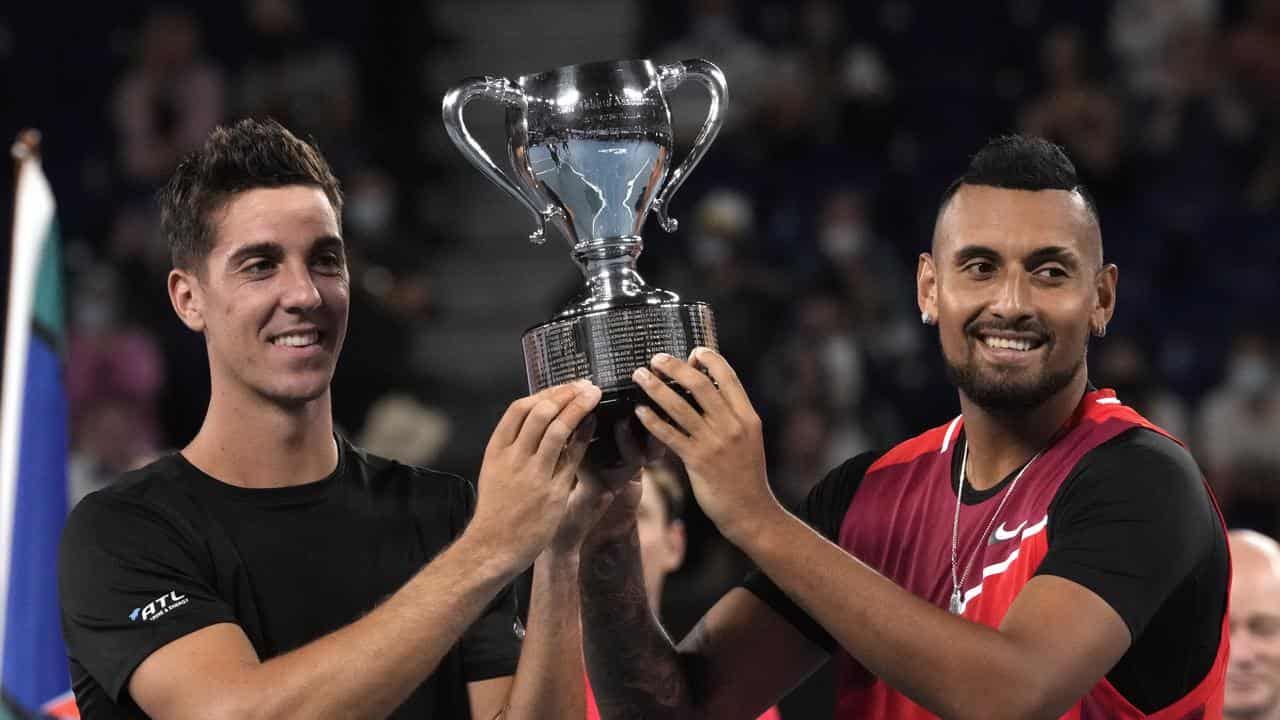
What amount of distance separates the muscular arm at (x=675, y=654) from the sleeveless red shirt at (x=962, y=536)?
149mm

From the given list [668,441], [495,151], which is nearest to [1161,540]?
[668,441]

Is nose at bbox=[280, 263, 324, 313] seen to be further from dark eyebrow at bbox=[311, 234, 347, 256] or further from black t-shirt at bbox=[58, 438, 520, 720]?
black t-shirt at bbox=[58, 438, 520, 720]

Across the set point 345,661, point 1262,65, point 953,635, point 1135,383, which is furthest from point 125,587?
point 1262,65

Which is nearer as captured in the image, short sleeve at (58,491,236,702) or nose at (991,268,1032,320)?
short sleeve at (58,491,236,702)

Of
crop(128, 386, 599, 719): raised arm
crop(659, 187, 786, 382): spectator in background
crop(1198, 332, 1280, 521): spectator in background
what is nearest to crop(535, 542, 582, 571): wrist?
crop(128, 386, 599, 719): raised arm

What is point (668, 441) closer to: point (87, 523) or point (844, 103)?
point (87, 523)

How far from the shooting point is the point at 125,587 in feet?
8.81

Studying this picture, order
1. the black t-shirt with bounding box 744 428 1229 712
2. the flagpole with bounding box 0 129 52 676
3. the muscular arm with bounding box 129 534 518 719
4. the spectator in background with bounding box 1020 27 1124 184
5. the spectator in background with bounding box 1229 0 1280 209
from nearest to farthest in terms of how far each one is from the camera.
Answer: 1. the muscular arm with bounding box 129 534 518 719
2. the black t-shirt with bounding box 744 428 1229 712
3. the flagpole with bounding box 0 129 52 676
4. the spectator in background with bounding box 1020 27 1124 184
5. the spectator in background with bounding box 1229 0 1280 209

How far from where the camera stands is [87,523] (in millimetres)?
2766

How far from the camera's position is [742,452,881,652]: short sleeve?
10.8 ft

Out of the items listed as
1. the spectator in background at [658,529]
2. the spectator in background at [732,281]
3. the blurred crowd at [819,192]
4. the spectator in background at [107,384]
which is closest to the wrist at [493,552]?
the spectator in background at [658,529]

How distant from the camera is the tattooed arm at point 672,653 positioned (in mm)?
3168

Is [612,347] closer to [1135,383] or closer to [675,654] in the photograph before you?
[675,654]

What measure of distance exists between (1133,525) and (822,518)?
76 cm
